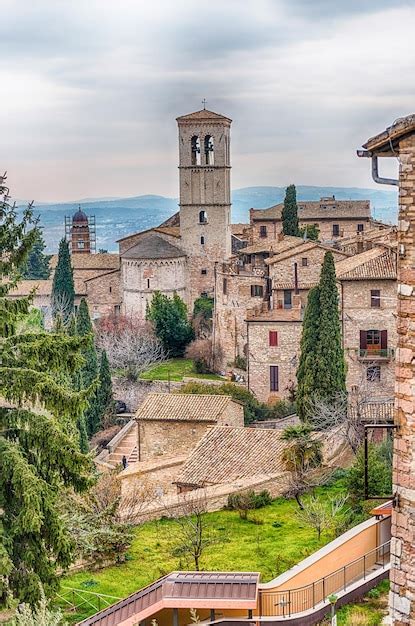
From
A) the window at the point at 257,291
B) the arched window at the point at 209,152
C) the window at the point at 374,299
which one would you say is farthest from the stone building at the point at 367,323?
the arched window at the point at 209,152

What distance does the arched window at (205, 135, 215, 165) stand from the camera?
6612 centimetres

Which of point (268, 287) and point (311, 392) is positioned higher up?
point (268, 287)

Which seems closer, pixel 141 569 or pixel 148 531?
pixel 141 569

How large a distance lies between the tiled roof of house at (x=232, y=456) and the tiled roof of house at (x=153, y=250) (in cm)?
3381

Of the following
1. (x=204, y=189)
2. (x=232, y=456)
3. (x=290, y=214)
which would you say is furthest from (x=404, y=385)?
(x=204, y=189)

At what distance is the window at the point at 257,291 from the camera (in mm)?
48156

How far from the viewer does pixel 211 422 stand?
31.3 meters

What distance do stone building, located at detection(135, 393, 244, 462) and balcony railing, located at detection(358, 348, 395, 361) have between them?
28.2ft

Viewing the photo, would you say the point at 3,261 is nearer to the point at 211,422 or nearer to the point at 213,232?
the point at 211,422

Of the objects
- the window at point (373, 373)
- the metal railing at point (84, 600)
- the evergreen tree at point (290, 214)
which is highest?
the evergreen tree at point (290, 214)

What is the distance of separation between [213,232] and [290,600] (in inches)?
2027

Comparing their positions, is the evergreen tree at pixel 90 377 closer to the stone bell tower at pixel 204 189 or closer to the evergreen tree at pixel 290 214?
the stone bell tower at pixel 204 189

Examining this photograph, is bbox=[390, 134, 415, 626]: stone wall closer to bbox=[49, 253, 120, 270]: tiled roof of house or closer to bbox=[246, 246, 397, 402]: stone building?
bbox=[246, 246, 397, 402]: stone building

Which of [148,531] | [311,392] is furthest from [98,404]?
[148,531]
